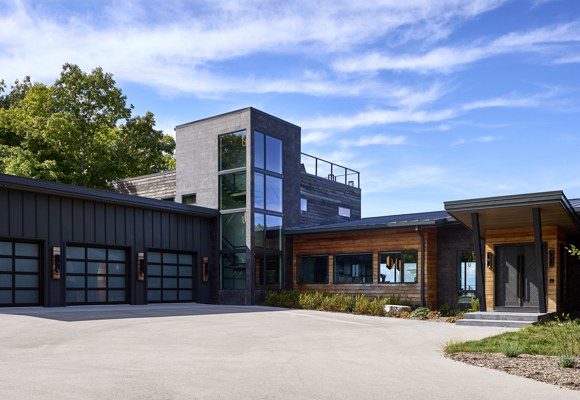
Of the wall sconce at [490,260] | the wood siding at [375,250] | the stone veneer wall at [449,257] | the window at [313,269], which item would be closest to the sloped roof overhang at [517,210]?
the wall sconce at [490,260]

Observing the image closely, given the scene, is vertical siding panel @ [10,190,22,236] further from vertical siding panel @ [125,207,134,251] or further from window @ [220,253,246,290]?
window @ [220,253,246,290]

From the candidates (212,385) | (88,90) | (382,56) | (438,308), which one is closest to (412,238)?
(438,308)

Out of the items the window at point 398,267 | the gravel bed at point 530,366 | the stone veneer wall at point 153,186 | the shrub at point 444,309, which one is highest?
the stone veneer wall at point 153,186

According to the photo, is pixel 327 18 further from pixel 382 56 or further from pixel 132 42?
pixel 132 42

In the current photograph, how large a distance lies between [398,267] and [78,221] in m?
11.0

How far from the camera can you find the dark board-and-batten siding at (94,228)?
628 inches

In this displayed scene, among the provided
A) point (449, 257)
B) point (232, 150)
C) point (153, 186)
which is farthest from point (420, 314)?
point (153, 186)

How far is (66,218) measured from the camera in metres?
17.1

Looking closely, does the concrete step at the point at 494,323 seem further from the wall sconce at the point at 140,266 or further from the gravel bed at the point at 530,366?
the wall sconce at the point at 140,266

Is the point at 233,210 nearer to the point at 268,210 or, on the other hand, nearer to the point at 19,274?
the point at 268,210

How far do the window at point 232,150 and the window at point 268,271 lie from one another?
378 centimetres

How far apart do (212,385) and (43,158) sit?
29529mm

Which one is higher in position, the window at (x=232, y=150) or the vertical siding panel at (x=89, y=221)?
the window at (x=232, y=150)

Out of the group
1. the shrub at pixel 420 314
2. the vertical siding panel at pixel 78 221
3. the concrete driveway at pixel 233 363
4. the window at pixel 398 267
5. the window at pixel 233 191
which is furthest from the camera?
the window at pixel 233 191
